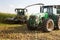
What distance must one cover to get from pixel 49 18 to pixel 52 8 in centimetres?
83

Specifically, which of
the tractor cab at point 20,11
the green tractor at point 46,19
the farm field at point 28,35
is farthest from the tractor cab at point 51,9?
the tractor cab at point 20,11

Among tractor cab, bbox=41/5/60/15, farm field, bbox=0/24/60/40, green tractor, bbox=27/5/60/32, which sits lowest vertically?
farm field, bbox=0/24/60/40

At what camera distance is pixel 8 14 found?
28.4m

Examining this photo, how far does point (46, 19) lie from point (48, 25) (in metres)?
0.48

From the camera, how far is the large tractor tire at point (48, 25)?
12.7 m

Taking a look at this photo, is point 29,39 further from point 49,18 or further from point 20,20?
point 20,20

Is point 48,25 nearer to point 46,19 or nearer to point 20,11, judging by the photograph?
point 46,19

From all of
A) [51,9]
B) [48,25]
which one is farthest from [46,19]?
[51,9]

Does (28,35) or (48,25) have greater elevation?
(48,25)

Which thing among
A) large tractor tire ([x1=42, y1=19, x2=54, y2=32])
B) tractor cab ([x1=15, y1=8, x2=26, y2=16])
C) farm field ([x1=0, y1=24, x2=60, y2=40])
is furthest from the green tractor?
tractor cab ([x1=15, y1=8, x2=26, y2=16])

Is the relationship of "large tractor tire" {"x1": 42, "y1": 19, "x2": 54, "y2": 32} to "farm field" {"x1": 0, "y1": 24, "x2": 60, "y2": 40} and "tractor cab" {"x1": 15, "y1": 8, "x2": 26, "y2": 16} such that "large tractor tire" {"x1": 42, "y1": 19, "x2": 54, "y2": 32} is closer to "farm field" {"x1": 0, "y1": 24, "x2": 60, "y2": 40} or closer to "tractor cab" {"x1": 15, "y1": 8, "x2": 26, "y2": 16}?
"farm field" {"x1": 0, "y1": 24, "x2": 60, "y2": 40}

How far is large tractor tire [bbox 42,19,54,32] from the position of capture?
41.6ft

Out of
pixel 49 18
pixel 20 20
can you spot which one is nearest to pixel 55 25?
pixel 49 18

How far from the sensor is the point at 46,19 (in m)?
12.9
